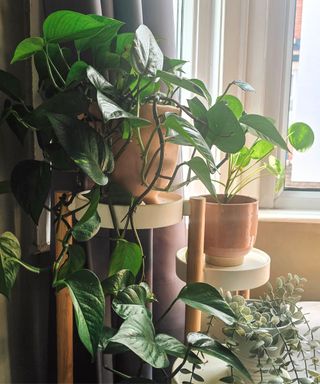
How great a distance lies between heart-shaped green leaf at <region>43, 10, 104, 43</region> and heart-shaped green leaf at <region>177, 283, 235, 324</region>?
42cm

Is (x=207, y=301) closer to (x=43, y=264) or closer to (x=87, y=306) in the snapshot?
(x=87, y=306)

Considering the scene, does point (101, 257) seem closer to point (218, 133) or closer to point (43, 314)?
point (43, 314)

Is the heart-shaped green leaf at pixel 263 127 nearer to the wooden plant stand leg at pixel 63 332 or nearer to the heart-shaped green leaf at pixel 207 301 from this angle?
the heart-shaped green leaf at pixel 207 301

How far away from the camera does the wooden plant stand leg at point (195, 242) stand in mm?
821

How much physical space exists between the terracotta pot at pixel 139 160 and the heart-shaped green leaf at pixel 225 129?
114 millimetres

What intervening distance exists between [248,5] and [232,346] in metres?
1.00

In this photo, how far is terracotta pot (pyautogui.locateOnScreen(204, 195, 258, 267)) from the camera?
900 mm

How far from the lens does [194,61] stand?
133 cm

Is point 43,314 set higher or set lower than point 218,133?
lower

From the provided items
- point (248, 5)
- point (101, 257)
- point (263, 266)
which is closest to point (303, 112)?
point (248, 5)

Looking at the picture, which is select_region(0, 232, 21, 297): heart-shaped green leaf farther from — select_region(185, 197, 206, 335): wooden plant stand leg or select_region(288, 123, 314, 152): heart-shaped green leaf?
select_region(288, 123, 314, 152): heart-shaped green leaf

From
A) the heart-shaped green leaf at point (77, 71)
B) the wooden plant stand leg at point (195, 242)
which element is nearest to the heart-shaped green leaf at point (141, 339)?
the wooden plant stand leg at point (195, 242)

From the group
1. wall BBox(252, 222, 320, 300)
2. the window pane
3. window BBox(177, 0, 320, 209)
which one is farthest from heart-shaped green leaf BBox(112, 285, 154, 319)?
the window pane

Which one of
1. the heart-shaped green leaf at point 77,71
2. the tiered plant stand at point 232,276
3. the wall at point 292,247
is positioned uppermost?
the heart-shaped green leaf at point 77,71
